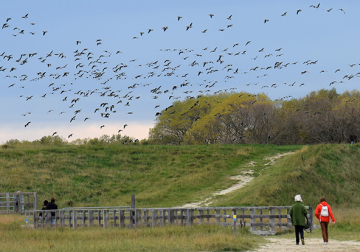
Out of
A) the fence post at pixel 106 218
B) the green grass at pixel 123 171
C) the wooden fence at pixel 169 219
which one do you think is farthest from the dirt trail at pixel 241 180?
the fence post at pixel 106 218

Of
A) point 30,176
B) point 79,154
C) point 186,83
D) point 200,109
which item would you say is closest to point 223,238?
point 186,83

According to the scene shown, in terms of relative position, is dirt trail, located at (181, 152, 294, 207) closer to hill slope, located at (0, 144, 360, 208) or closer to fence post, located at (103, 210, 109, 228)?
hill slope, located at (0, 144, 360, 208)

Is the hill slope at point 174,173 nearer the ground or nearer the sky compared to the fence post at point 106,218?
nearer the sky

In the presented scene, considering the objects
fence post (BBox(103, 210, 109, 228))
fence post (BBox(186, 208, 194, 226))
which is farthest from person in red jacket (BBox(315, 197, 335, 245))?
fence post (BBox(103, 210, 109, 228))

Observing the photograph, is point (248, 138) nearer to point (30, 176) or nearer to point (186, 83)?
point (30, 176)

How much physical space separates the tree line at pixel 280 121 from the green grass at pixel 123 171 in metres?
17.3

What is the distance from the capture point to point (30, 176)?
49.9 m

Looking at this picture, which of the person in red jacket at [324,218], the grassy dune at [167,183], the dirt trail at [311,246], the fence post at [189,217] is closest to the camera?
the dirt trail at [311,246]

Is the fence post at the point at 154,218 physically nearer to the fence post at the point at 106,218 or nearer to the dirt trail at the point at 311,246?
the fence post at the point at 106,218

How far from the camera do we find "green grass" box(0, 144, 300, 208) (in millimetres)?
44844

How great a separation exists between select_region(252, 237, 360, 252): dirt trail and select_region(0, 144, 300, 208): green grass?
66.7 feet

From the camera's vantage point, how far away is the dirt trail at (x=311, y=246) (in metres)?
16.9

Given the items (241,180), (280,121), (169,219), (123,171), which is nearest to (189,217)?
(169,219)

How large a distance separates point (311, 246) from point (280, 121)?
217 feet
